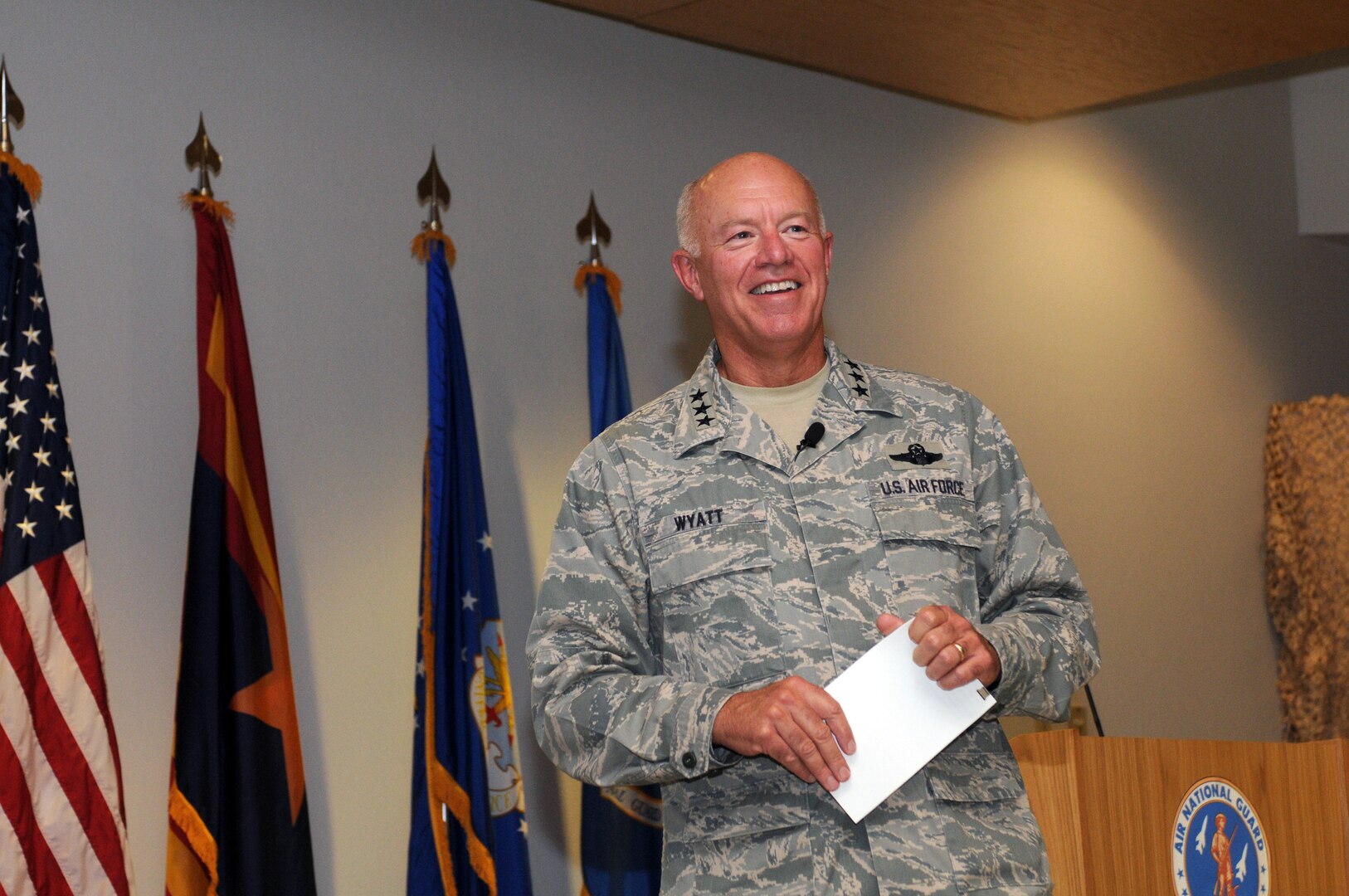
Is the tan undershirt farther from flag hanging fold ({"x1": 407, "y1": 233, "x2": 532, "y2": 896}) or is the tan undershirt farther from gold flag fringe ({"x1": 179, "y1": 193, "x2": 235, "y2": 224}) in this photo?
gold flag fringe ({"x1": 179, "y1": 193, "x2": 235, "y2": 224})

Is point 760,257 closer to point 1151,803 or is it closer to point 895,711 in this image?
point 895,711

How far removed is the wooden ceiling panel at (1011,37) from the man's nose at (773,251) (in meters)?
1.83

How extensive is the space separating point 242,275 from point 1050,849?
2.12 meters

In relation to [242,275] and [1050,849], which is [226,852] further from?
[1050,849]

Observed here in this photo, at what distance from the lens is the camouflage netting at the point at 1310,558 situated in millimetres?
5547

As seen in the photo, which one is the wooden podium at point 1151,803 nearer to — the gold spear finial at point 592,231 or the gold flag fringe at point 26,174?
the gold spear finial at point 592,231

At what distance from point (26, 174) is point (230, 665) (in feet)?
3.53

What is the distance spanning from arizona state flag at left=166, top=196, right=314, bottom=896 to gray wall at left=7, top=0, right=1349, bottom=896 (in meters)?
0.13

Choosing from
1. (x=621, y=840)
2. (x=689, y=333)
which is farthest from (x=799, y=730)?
(x=689, y=333)

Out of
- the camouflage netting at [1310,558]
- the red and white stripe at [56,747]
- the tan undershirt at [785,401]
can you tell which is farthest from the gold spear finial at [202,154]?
the camouflage netting at [1310,558]

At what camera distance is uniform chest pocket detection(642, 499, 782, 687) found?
1848 millimetres

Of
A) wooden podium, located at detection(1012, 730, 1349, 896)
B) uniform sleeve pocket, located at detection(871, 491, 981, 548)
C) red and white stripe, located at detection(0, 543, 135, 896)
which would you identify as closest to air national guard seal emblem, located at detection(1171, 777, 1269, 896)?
wooden podium, located at detection(1012, 730, 1349, 896)

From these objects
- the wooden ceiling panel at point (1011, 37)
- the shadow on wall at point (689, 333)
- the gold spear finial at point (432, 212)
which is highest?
the wooden ceiling panel at point (1011, 37)

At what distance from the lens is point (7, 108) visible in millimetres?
2857
